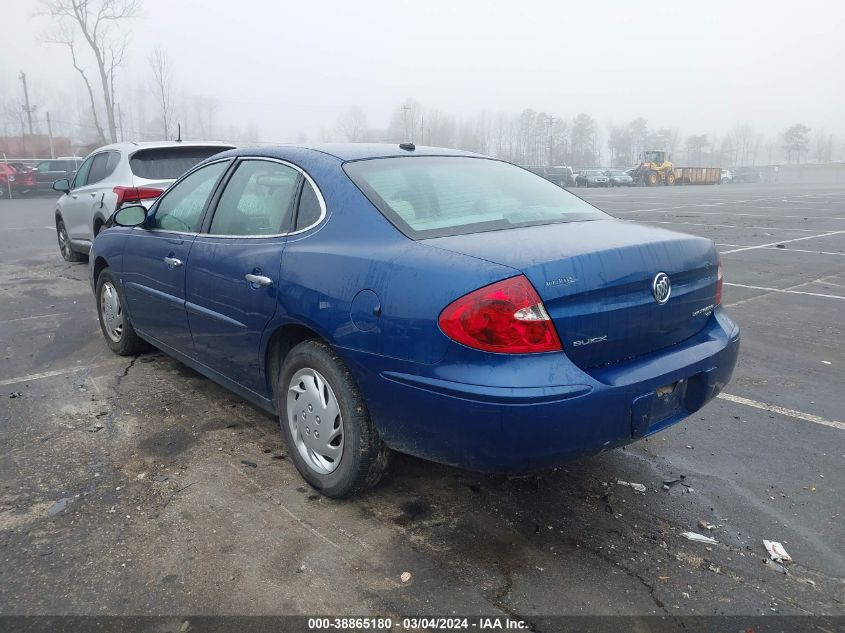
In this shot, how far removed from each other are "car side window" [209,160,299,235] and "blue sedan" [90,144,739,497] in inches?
0.5

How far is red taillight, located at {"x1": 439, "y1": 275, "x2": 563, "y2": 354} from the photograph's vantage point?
2.46 m

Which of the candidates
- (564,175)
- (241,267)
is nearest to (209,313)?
(241,267)

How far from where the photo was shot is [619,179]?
157 ft

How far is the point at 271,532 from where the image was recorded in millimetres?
2893

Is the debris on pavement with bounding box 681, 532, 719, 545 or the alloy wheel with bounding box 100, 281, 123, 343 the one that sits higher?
the alloy wheel with bounding box 100, 281, 123, 343

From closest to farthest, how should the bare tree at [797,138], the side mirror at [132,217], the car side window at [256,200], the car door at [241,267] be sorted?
the car door at [241,267]
the car side window at [256,200]
the side mirror at [132,217]
the bare tree at [797,138]

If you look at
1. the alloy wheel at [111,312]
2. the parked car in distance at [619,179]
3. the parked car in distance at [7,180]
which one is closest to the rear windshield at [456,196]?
the alloy wheel at [111,312]

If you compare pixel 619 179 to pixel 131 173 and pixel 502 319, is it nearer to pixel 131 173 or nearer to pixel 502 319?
pixel 131 173

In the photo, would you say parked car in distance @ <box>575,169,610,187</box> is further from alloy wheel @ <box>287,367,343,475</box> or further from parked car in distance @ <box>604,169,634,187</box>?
alloy wheel @ <box>287,367,343,475</box>

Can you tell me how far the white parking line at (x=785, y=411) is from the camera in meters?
4.04

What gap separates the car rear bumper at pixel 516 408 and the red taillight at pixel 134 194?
20.9 feet

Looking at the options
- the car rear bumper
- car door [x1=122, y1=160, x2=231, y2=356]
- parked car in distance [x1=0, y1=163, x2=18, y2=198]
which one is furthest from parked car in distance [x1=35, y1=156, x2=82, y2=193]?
the car rear bumper

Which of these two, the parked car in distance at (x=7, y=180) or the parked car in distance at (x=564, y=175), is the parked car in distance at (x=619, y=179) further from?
the parked car in distance at (x=7, y=180)

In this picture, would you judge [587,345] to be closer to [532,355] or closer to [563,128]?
[532,355]
